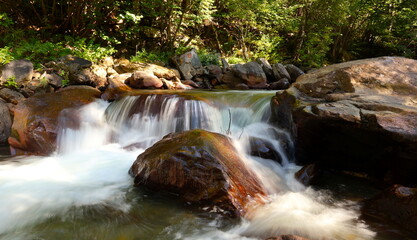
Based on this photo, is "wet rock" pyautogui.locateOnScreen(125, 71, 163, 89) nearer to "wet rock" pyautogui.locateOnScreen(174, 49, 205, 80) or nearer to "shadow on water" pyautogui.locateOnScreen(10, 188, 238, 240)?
"wet rock" pyautogui.locateOnScreen(174, 49, 205, 80)

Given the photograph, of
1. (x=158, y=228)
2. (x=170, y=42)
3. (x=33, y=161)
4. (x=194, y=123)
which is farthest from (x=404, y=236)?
(x=170, y=42)

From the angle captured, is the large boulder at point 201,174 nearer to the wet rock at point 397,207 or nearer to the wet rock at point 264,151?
the wet rock at point 264,151

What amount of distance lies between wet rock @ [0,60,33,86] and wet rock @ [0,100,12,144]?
1.10 metres

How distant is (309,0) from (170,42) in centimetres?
817

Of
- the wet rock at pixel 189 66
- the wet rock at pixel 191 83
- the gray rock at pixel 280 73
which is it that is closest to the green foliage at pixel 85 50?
the wet rock at pixel 189 66

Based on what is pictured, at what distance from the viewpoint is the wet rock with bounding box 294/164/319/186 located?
433cm

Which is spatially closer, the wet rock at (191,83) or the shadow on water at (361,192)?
the shadow on water at (361,192)

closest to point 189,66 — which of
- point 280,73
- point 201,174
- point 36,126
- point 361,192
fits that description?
point 280,73

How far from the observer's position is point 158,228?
9.89 ft

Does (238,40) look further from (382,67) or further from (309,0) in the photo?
(382,67)

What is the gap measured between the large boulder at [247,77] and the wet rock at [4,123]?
296 inches

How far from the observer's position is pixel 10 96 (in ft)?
22.5

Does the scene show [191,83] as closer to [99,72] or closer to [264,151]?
[99,72]

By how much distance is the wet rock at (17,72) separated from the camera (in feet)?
23.5
